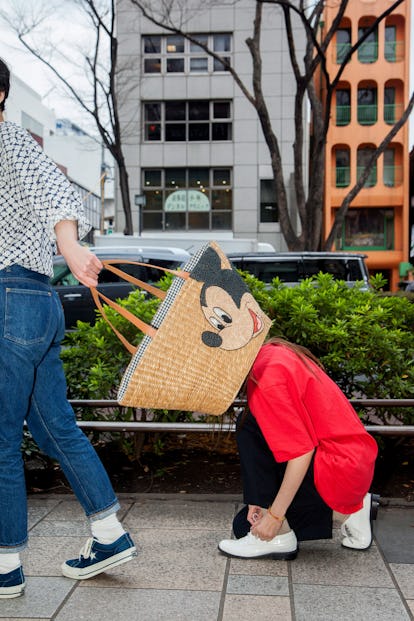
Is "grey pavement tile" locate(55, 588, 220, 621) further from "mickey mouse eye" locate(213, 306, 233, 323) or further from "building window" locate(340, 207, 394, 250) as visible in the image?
"building window" locate(340, 207, 394, 250)

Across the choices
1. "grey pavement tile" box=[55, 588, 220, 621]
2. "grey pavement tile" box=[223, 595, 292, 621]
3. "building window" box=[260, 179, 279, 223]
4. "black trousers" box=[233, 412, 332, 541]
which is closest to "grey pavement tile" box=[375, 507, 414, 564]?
"black trousers" box=[233, 412, 332, 541]

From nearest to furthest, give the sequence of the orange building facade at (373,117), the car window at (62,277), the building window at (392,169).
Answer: the car window at (62,277)
the orange building facade at (373,117)
the building window at (392,169)

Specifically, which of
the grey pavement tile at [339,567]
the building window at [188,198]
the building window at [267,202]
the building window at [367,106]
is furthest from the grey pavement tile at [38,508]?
the building window at [367,106]

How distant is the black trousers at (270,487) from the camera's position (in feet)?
8.96

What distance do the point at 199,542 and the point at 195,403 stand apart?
981mm

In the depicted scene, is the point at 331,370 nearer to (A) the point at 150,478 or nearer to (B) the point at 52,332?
(A) the point at 150,478

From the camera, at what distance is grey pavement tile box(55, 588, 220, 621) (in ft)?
7.47

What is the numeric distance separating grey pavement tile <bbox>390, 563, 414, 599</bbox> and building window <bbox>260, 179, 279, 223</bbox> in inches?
1117

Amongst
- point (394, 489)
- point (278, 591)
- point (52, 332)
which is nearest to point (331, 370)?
point (394, 489)

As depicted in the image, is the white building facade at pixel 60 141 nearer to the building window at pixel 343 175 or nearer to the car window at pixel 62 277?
the building window at pixel 343 175

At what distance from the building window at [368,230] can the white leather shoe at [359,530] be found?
34.4m

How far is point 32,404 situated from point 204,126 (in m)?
30.2

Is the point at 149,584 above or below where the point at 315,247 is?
below

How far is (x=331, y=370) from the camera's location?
404cm
